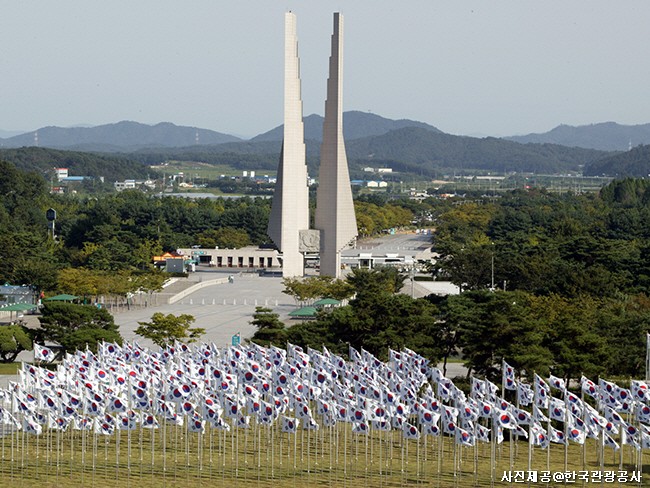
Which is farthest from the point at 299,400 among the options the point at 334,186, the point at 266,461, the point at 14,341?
the point at 334,186

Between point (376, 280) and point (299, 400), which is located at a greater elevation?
point (299, 400)

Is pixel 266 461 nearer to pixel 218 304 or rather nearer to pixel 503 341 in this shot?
pixel 503 341

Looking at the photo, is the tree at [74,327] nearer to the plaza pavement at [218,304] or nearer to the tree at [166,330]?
the tree at [166,330]

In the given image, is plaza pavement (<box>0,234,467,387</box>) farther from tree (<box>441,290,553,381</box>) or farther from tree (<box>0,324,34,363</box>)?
tree (<box>441,290,553,381</box>)

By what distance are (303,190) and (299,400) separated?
44355 mm

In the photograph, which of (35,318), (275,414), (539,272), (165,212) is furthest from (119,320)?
(165,212)

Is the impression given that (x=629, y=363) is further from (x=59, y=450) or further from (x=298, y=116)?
(x=298, y=116)

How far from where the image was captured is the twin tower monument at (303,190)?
237 ft

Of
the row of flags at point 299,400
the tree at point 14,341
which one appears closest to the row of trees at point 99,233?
the tree at point 14,341

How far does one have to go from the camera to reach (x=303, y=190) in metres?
73.6

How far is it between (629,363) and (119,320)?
24.3m

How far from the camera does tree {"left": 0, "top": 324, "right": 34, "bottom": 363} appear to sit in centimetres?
4338

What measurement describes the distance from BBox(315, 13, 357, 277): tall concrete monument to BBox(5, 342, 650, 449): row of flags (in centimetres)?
3936

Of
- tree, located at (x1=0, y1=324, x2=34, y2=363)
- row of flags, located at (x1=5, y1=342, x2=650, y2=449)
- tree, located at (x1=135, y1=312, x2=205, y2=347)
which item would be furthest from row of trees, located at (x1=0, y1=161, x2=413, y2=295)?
row of flags, located at (x1=5, y1=342, x2=650, y2=449)
